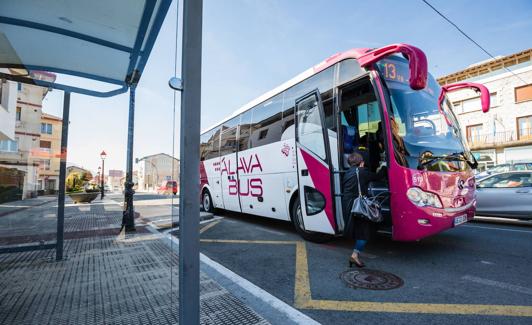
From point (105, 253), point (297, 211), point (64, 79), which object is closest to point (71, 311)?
point (105, 253)

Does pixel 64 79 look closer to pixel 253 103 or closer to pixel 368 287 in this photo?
pixel 253 103

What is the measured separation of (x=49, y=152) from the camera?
4.92 meters

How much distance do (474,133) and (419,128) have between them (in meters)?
26.7

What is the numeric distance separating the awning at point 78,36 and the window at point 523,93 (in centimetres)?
2872

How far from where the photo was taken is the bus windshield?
13.8 ft

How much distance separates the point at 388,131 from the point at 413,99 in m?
0.91

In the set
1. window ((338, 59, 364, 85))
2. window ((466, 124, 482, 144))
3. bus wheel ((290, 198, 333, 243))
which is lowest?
bus wheel ((290, 198, 333, 243))

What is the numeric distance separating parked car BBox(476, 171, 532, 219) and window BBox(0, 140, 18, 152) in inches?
447

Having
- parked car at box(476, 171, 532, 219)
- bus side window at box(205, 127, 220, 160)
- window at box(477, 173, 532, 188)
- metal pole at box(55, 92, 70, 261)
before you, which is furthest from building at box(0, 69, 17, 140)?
window at box(477, 173, 532, 188)

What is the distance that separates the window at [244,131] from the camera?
8.15m

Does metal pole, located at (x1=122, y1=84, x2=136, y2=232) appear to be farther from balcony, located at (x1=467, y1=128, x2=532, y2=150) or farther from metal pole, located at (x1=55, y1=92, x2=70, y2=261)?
balcony, located at (x1=467, y1=128, x2=532, y2=150)

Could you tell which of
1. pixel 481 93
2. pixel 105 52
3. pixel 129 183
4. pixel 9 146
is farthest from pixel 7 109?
pixel 481 93

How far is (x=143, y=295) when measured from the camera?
9.95 ft

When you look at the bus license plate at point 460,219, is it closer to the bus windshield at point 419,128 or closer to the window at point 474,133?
the bus windshield at point 419,128
